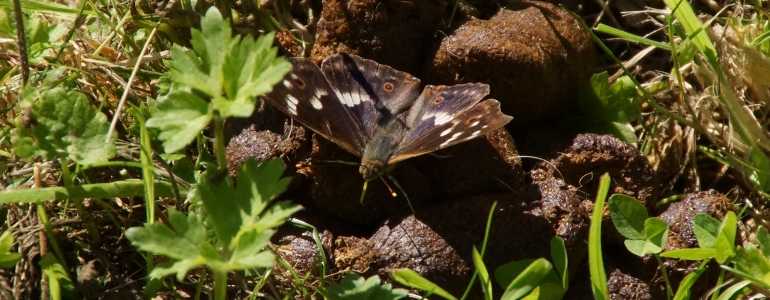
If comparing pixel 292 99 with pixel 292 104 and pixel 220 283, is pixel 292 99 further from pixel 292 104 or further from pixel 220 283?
pixel 220 283

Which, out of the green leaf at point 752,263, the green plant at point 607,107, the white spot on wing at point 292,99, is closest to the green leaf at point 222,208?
the white spot on wing at point 292,99

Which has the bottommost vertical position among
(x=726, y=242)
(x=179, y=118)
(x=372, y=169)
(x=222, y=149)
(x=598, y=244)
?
(x=726, y=242)

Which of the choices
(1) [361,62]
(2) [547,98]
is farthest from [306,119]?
(2) [547,98]

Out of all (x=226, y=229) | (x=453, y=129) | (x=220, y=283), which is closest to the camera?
(x=226, y=229)

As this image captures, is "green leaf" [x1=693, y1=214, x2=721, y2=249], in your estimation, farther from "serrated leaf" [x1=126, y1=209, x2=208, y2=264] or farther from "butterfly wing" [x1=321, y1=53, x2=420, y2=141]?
"serrated leaf" [x1=126, y1=209, x2=208, y2=264]

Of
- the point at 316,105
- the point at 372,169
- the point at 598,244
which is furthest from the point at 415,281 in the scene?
the point at 316,105

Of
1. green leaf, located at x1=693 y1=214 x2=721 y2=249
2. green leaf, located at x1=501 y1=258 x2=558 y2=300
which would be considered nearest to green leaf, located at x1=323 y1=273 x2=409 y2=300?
green leaf, located at x1=501 y1=258 x2=558 y2=300

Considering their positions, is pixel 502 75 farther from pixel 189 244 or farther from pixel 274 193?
pixel 189 244
